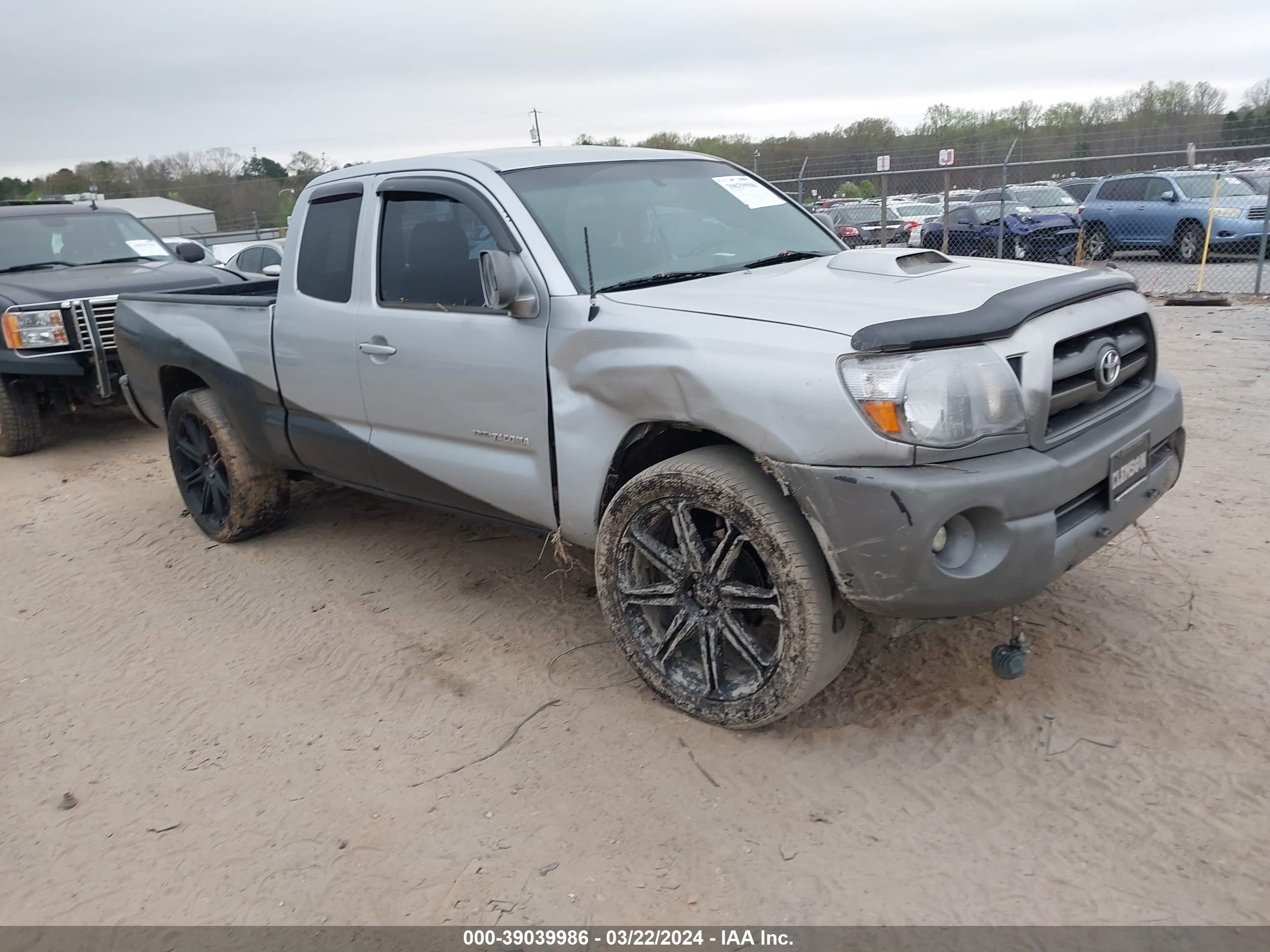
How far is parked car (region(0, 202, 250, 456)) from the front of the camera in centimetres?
768

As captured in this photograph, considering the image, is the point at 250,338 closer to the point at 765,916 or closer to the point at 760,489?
the point at 760,489

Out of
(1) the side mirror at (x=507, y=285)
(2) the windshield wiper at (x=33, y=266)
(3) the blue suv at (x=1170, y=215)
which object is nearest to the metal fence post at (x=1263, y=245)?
(3) the blue suv at (x=1170, y=215)

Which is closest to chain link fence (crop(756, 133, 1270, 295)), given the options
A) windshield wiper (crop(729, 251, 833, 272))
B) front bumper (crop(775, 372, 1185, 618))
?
windshield wiper (crop(729, 251, 833, 272))

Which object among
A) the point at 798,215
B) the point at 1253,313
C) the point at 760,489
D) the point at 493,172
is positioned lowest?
the point at 1253,313

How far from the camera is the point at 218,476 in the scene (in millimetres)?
5637

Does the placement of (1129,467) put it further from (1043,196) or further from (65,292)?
(1043,196)

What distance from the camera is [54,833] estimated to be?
3178 millimetres

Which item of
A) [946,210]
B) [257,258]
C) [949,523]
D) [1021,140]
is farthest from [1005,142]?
[949,523]

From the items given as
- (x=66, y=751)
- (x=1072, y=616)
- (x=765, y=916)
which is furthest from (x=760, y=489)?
(x=66, y=751)

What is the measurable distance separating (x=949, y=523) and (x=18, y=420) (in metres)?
7.97

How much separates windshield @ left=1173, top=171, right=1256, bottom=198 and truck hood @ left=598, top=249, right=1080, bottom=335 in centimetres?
1361

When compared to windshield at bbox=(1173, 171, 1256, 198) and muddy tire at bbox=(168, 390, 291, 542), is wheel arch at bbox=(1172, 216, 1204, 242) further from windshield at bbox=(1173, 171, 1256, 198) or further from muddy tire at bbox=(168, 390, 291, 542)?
muddy tire at bbox=(168, 390, 291, 542)

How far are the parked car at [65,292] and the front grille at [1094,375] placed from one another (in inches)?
248

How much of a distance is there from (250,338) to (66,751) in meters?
2.19
